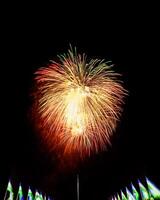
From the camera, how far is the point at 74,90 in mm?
13820

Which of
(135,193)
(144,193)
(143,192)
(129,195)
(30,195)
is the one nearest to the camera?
(144,193)

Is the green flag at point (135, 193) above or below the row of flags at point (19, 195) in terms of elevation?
below

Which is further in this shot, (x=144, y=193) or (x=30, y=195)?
(x=30, y=195)

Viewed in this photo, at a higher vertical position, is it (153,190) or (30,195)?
(30,195)

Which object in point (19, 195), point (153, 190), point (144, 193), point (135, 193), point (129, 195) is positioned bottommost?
point (129, 195)

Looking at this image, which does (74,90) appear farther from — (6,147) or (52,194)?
(52,194)

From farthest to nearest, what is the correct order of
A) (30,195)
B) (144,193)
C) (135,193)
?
1. (135,193)
2. (30,195)
3. (144,193)

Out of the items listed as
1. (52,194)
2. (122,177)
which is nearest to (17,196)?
(122,177)

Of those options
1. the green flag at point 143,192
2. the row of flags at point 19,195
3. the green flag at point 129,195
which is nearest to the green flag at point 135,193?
the green flag at point 129,195

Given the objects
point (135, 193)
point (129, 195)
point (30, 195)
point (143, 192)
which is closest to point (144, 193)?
point (143, 192)

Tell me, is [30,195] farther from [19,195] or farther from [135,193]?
[135,193]

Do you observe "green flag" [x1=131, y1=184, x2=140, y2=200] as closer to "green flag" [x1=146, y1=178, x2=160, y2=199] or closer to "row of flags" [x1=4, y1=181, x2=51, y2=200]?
"green flag" [x1=146, y1=178, x2=160, y2=199]

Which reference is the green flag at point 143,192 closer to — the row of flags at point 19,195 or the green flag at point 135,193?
the green flag at point 135,193

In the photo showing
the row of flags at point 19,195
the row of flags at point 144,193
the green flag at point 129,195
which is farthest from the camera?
the green flag at point 129,195
